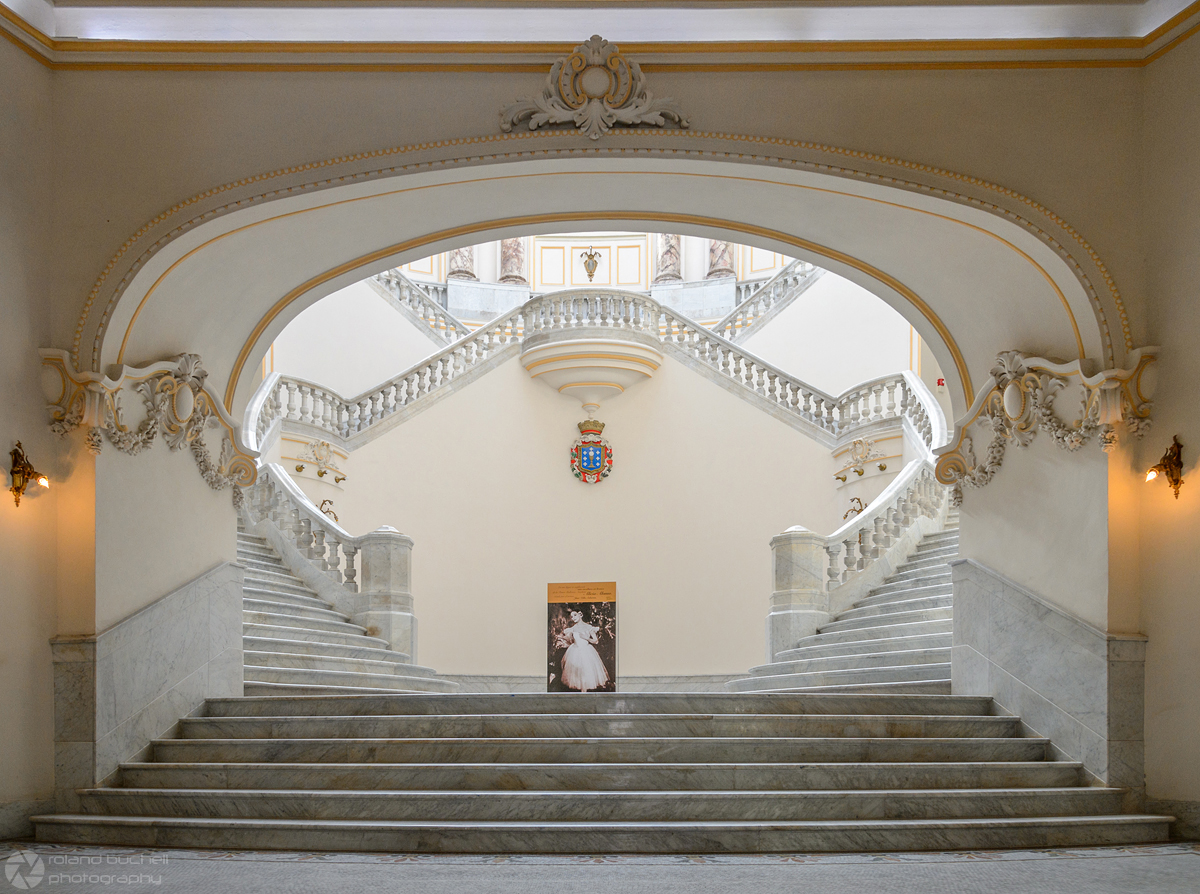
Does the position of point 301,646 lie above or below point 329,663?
above

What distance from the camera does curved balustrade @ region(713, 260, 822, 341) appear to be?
1728 cm

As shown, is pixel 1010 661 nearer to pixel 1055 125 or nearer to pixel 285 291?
pixel 1055 125

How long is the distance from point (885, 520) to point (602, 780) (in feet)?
19.7

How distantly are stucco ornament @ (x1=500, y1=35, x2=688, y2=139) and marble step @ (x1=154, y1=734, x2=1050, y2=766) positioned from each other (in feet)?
11.9

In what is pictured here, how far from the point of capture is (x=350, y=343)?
661 inches

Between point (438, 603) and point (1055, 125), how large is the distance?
9462 mm

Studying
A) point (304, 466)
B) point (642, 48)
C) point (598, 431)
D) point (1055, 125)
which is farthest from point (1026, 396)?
point (304, 466)

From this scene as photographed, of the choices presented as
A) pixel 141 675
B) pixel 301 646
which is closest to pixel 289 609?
pixel 301 646

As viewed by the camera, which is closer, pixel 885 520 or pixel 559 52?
pixel 559 52

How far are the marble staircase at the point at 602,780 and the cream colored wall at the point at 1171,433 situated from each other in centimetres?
49

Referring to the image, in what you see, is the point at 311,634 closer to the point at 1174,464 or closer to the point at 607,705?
the point at 607,705

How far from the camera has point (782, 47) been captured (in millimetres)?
6770

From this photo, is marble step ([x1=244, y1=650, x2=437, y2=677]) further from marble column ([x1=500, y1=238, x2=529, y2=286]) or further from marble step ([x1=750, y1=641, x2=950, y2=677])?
marble column ([x1=500, y1=238, x2=529, y2=286])

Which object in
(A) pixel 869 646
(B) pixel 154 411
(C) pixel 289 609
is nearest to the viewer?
(B) pixel 154 411
